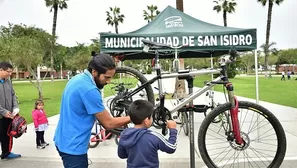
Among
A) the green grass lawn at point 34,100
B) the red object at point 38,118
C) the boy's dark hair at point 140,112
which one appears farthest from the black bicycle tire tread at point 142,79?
the green grass lawn at point 34,100

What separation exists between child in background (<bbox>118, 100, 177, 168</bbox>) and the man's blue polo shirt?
0.94ft

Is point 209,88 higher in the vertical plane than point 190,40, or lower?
lower

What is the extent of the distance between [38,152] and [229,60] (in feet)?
12.3

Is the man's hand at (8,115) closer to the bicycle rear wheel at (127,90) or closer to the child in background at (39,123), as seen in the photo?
the child in background at (39,123)

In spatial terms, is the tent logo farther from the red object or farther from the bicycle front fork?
the bicycle front fork

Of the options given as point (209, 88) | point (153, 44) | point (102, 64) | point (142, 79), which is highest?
point (153, 44)

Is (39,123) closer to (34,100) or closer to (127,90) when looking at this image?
(127,90)

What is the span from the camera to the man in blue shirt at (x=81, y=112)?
2330 millimetres

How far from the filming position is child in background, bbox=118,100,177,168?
93.3 inches

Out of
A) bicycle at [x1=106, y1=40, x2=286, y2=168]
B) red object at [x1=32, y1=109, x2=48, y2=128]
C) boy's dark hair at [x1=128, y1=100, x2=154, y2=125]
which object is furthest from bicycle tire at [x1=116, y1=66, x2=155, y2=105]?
red object at [x1=32, y1=109, x2=48, y2=128]

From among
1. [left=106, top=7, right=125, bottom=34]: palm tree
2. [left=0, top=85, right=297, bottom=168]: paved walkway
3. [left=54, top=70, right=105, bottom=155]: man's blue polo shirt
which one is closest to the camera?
[left=54, top=70, right=105, bottom=155]: man's blue polo shirt

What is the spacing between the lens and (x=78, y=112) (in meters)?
2.37

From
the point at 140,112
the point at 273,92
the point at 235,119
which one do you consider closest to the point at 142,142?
the point at 140,112

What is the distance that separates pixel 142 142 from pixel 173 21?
4.57 meters
